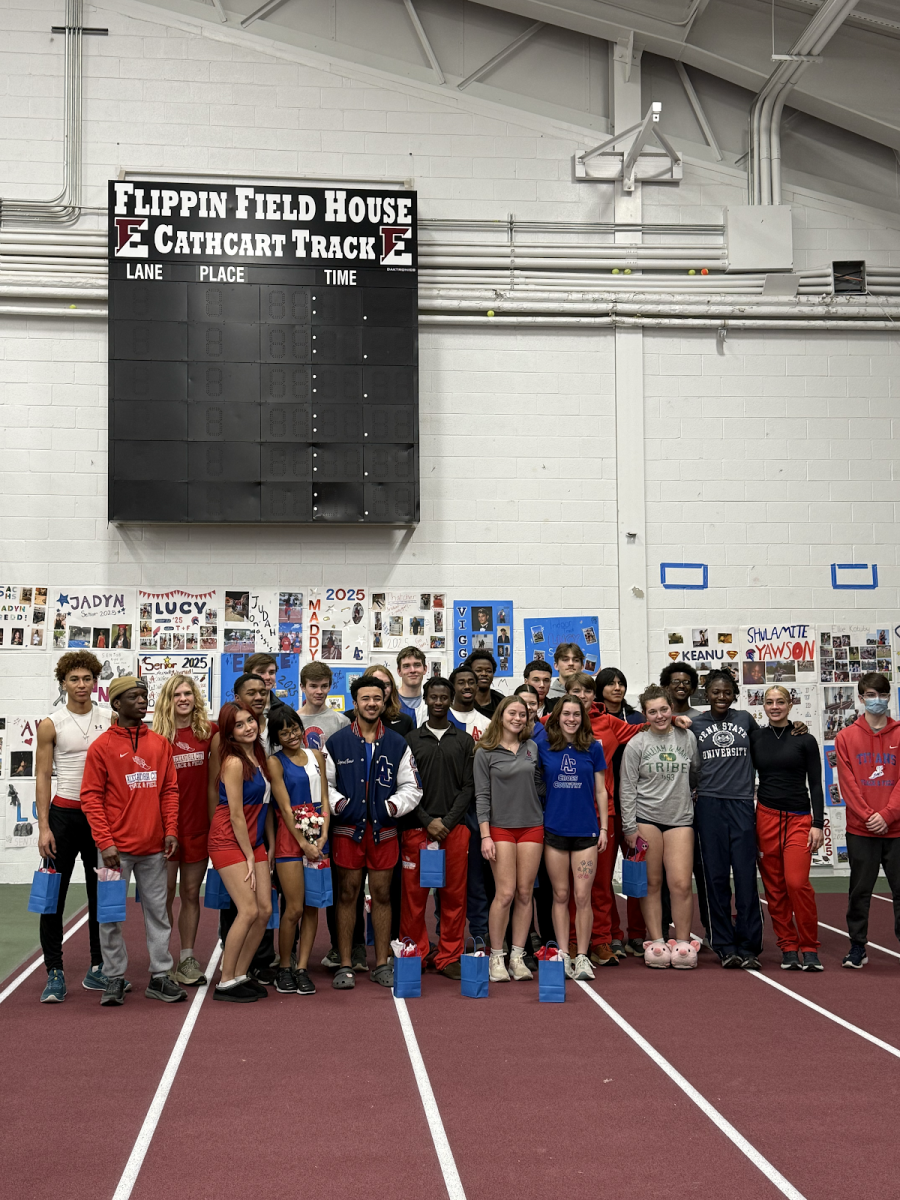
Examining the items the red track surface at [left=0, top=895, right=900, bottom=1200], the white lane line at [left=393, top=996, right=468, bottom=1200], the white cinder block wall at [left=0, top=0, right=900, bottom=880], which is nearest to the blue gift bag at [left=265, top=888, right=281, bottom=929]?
the red track surface at [left=0, top=895, right=900, bottom=1200]

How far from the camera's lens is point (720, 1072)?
4.40 m

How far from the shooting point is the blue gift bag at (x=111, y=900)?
528cm

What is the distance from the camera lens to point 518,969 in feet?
19.6

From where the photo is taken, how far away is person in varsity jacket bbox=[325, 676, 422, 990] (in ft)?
19.3

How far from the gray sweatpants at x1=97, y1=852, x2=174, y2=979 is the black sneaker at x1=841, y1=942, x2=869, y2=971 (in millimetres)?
3690

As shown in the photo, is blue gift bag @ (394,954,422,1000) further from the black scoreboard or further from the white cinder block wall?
the white cinder block wall

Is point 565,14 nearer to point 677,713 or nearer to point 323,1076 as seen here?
point 677,713

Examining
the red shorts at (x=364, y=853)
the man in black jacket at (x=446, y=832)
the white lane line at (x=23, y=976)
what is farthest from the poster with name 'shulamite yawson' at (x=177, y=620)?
the red shorts at (x=364, y=853)

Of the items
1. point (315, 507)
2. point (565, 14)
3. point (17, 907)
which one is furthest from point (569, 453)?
point (17, 907)

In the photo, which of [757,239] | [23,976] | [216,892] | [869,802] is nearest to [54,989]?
[23,976]

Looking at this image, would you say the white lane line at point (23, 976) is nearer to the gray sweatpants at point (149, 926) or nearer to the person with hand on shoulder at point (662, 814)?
the gray sweatpants at point (149, 926)

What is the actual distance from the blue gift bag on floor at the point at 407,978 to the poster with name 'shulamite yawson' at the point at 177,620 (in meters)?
4.10

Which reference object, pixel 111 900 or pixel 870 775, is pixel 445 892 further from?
pixel 870 775

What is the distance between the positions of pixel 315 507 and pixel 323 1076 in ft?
16.2
